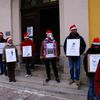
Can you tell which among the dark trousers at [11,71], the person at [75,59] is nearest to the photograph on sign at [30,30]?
the dark trousers at [11,71]

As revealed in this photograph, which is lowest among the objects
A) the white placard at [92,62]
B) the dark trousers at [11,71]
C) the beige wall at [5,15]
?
the dark trousers at [11,71]

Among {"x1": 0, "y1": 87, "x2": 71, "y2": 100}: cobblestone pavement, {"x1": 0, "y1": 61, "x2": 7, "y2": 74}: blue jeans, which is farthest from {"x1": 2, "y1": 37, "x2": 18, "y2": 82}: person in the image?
{"x1": 0, "y1": 87, "x2": 71, "y2": 100}: cobblestone pavement

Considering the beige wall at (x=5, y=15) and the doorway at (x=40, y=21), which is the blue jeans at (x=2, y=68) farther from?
the beige wall at (x=5, y=15)

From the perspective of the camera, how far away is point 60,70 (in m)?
11.2

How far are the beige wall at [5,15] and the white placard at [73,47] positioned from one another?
388cm

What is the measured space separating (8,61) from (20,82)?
90 centimetres

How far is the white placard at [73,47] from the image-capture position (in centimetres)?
968

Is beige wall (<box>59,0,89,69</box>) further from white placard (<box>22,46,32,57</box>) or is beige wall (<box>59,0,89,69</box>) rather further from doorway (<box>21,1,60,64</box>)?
doorway (<box>21,1,60,64</box>)

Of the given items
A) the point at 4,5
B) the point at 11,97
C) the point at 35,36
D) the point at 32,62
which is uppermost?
the point at 4,5

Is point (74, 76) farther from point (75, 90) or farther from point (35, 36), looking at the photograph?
point (35, 36)

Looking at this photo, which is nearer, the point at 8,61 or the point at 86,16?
the point at 86,16

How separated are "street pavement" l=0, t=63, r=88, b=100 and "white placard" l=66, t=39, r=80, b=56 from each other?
1016 millimetres

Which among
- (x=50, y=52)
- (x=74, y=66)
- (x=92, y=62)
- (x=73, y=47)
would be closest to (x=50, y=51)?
(x=50, y=52)

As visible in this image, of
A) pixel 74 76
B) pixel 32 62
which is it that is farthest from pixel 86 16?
pixel 32 62
